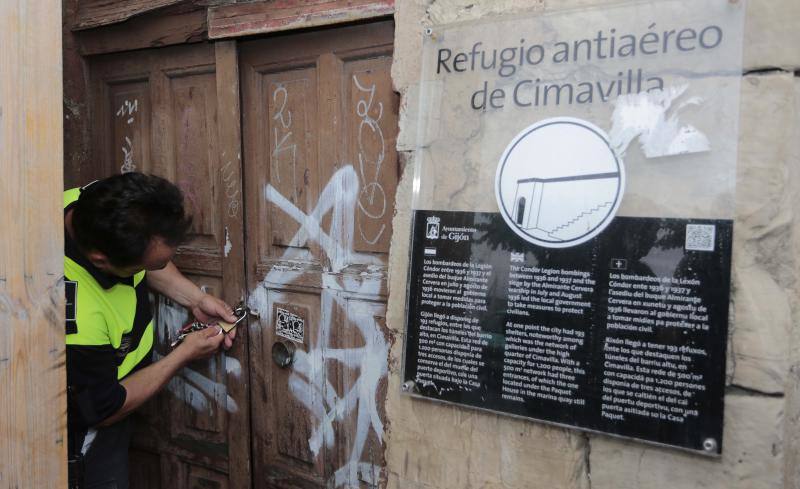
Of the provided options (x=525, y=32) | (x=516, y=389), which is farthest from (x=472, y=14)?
(x=516, y=389)

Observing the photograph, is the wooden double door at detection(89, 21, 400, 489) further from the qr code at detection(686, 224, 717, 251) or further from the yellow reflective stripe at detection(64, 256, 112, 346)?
the qr code at detection(686, 224, 717, 251)

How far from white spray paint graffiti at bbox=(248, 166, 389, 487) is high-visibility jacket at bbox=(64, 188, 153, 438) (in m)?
0.64

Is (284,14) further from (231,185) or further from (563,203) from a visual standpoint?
(563,203)

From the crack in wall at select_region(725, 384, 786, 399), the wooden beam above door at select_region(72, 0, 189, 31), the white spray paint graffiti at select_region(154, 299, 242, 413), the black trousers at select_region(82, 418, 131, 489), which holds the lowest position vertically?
the black trousers at select_region(82, 418, 131, 489)

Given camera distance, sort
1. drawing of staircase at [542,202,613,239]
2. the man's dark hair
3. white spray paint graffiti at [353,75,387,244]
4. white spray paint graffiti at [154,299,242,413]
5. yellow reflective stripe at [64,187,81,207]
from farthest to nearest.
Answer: white spray paint graffiti at [154,299,242,413], yellow reflective stripe at [64,187,81,207], white spray paint graffiti at [353,75,387,244], the man's dark hair, drawing of staircase at [542,202,613,239]

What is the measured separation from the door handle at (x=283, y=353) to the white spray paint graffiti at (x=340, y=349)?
30 millimetres

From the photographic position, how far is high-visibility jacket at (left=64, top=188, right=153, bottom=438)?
219 cm

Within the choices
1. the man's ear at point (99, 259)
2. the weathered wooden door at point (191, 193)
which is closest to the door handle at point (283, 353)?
the weathered wooden door at point (191, 193)

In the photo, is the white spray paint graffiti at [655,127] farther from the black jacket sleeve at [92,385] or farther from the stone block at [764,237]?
the black jacket sleeve at [92,385]

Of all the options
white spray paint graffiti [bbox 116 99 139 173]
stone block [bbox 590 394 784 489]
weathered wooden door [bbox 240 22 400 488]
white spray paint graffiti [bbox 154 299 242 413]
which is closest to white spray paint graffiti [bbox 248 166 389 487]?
weathered wooden door [bbox 240 22 400 488]

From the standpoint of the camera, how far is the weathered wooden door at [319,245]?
7.80 feet

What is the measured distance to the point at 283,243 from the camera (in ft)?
8.66

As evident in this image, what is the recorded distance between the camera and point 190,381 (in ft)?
9.61

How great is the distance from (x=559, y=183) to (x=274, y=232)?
4.35ft
